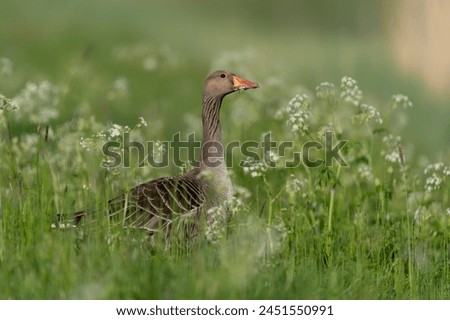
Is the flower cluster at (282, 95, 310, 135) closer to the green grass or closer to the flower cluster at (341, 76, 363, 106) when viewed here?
the green grass

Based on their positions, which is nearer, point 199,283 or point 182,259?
point 199,283

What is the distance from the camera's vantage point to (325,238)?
8852 mm

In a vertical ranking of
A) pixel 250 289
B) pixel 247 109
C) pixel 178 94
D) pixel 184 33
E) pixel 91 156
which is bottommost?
pixel 250 289

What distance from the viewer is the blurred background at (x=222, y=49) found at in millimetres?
14609

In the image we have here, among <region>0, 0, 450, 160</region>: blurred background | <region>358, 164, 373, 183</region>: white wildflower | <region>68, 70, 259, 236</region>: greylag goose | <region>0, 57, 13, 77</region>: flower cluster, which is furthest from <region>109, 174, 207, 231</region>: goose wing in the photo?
<region>0, 0, 450, 160</region>: blurred background

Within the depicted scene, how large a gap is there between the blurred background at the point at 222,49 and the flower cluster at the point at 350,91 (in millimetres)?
3349

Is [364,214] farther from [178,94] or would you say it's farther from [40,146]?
[178,94]

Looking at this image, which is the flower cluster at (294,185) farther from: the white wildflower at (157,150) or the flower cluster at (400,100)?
the flower cluster at (400,100)

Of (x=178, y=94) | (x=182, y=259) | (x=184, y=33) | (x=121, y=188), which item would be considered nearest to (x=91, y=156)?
(x=121, y=188)

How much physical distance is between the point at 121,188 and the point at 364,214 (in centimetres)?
244

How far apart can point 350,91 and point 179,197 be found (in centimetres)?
208

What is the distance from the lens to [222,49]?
2150 centimetres

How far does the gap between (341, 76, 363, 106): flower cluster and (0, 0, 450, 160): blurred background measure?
11.0ft

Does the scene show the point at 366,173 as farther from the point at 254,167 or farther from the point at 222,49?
the point at 222,49
